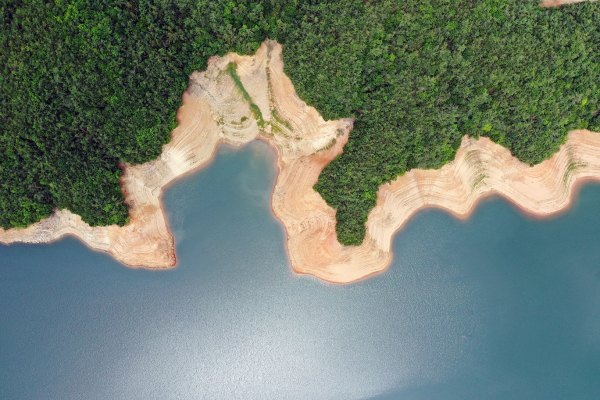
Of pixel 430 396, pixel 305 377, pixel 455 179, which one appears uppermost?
pixel 455 179

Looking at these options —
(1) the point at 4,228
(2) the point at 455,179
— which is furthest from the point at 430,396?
(1) the point at 4,228

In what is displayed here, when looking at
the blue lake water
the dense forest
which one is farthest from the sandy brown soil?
the dense forest

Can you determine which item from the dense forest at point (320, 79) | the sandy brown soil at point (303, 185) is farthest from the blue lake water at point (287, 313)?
the dense forest at point (320, 79)

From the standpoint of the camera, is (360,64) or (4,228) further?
(4,228)

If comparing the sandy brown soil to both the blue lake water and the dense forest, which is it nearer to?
the blue lake water

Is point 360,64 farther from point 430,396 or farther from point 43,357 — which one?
point 43,357

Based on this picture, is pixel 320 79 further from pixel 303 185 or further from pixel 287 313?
pixel 287 313

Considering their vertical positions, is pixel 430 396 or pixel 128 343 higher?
pixel 128 343
